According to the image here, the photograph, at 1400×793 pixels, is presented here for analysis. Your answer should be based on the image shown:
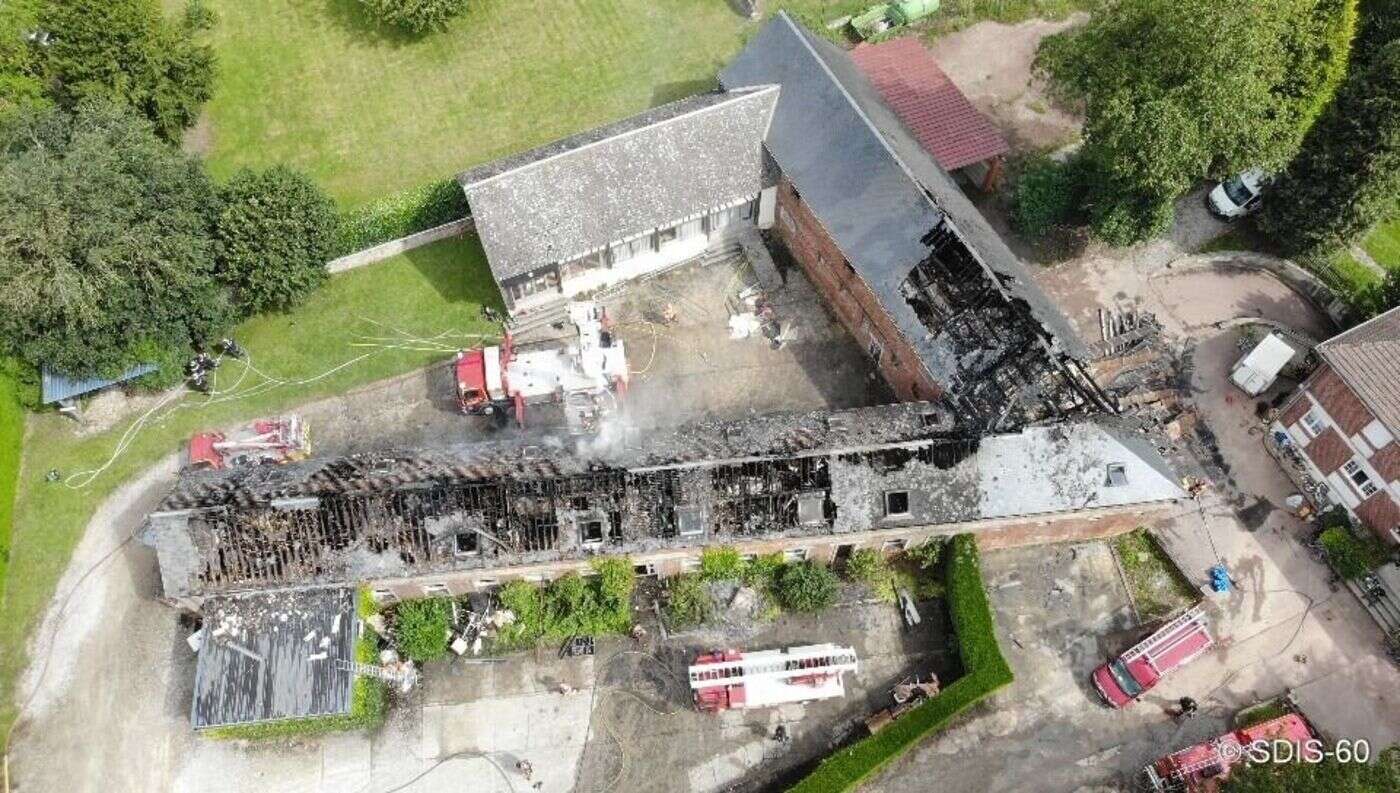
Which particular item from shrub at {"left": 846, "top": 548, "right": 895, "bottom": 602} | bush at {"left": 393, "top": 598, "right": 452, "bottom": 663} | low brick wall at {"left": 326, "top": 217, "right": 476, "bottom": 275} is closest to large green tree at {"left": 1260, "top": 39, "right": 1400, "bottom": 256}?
shrub at {"left": 846, "top": 548, "right": 895, "bottom": 602}

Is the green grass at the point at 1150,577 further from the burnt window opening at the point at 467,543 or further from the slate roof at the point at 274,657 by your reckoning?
the slate roof at the point at 274,657

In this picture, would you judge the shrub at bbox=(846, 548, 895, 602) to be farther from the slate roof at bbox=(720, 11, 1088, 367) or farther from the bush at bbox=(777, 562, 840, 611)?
the slate roof at bbox=(720, 11, 1088, 367)

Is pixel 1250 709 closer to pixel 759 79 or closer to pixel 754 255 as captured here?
pixel 754 255

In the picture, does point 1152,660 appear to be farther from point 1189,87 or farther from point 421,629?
point 421,629

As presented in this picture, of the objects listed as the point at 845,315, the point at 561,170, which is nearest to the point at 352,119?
the point at 561,170

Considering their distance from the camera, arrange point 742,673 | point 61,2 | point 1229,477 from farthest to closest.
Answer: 1. point 61,2
2. point 1229,477
3. point 742,673

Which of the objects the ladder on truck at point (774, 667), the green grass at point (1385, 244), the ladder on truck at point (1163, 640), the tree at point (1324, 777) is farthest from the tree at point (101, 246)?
the green grass at point (1385, 244)
